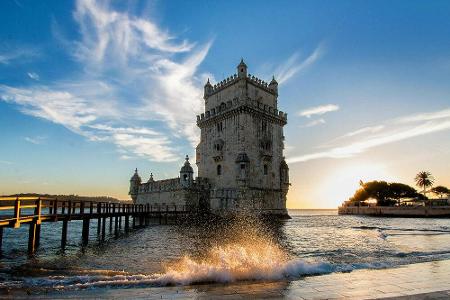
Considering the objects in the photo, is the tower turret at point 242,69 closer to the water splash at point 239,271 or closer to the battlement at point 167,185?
the battlement at point 167,185

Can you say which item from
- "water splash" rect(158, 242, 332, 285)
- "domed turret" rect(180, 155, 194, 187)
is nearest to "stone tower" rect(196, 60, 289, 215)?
"domed turret" rect(180, 155, 194, 187)

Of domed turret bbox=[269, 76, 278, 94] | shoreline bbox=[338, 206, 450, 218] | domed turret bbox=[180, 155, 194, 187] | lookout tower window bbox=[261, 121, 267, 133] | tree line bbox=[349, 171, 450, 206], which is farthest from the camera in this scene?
tree line bbox=[349, 171, 450, 206]

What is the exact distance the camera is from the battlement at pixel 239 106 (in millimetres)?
45156

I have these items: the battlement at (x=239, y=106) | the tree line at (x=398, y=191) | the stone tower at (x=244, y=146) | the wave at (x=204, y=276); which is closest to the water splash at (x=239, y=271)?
the wave at (x=204, y=276)

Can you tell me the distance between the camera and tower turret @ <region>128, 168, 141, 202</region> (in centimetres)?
6056

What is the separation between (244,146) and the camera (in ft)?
145

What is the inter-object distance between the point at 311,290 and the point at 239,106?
3796 cm

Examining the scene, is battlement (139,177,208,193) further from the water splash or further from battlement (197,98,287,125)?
the water splash

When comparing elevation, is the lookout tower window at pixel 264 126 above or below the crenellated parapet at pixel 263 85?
below

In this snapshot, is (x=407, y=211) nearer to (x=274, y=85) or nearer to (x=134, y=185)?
(x=274, y=85)

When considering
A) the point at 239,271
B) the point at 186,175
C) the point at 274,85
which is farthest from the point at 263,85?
the point at 239,271

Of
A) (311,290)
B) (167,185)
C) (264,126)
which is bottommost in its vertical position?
(311,290)

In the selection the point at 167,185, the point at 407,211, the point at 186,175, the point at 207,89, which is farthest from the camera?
the point at 407,211

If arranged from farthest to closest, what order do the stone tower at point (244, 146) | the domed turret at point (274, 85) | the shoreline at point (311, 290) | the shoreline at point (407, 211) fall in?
the shoreline at point (407, 211) → the domed turret at point (274, 85) → the stone tower at point (244, 146) → the shoreline at point (311, 290)
